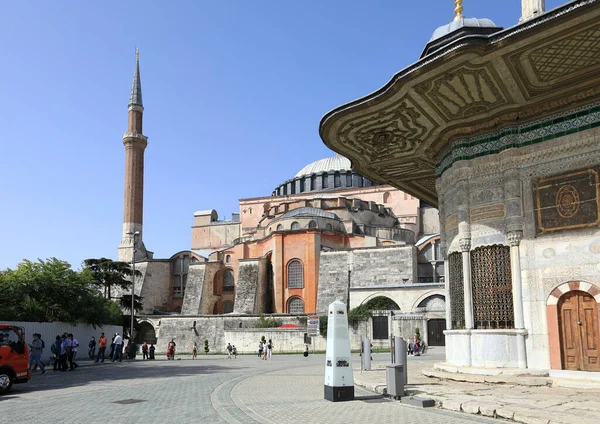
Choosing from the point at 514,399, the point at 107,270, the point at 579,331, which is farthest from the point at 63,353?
the point at 107,270

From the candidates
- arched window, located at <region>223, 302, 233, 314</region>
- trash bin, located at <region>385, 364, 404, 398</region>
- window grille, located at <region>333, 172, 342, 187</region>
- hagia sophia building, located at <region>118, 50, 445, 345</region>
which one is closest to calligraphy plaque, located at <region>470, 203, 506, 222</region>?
trash bin, located at <region>385, 364, 404, 398</region>

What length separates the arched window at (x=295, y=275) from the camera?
41.9 metres

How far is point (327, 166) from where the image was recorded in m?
63.7

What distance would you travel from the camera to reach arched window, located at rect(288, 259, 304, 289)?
41.9 meters

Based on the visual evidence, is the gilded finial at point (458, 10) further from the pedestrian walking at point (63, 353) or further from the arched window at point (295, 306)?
the arched window at point (295, 306)

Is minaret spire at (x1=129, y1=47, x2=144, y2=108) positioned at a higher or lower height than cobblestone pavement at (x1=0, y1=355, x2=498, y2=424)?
higher

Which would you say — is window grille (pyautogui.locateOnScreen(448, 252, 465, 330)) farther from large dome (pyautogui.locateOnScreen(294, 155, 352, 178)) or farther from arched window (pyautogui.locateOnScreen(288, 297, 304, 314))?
large dome (pyautogui.locateOnScreen(294, 155, 352, 178))

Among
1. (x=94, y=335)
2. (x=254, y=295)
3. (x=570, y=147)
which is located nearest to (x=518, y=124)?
(x=570, y=147)

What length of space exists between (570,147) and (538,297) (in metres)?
2.90

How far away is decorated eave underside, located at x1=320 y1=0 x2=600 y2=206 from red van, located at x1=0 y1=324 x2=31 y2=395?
822 centimetres

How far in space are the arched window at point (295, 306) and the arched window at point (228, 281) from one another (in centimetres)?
808

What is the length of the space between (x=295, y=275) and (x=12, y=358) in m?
31.0

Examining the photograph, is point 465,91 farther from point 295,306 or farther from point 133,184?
point 133,184

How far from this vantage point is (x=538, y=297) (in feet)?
35.0
